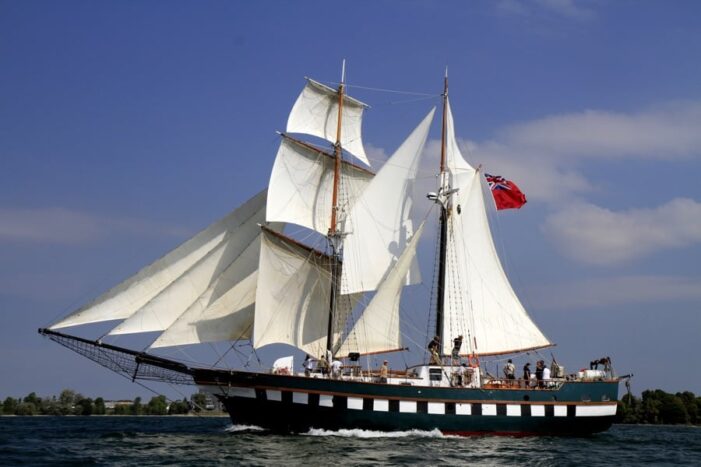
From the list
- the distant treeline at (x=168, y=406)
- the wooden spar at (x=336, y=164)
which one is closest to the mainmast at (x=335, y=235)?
the wooden spar at (x=336, y=164)

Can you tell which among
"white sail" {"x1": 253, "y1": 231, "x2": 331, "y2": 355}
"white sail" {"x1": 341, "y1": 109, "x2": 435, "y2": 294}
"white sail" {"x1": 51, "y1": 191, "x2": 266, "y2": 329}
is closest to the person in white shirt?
"white sail" {"x1": 253, "y1": 231, "x2": 331, "y2": 355}

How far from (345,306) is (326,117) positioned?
11342 millimetres

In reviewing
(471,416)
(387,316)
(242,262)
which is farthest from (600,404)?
(242,262)

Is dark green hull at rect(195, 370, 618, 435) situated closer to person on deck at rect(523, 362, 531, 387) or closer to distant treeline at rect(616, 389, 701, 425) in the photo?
person on deck at rect(523, 362, 531, 387)

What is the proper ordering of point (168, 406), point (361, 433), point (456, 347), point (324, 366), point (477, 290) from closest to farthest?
point (361, 433)
point (324, 366)
point (456, 347)
point (477, 290)
point (168, 406)

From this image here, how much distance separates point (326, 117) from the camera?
5028 cm

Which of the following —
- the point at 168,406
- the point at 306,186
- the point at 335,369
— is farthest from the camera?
the point at 168,406

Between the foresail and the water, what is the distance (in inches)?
234

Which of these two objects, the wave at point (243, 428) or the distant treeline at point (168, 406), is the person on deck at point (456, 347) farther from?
the distant treeline at point (168, 406)

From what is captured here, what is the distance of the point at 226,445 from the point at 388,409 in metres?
8.77

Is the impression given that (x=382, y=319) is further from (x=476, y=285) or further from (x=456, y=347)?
(x=476, y=285)

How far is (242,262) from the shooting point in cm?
4400

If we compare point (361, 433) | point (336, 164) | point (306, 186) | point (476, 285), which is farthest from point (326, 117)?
point (361, 433)

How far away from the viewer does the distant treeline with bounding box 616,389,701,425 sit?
265ft
